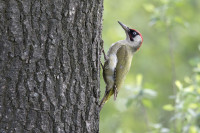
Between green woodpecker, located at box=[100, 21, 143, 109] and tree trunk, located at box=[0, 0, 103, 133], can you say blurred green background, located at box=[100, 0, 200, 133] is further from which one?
tree trunk, located at box=[0, 0, 103, 133]

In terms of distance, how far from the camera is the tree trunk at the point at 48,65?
293cm

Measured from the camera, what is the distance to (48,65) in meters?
3.07

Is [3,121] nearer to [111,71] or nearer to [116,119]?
[111,71]

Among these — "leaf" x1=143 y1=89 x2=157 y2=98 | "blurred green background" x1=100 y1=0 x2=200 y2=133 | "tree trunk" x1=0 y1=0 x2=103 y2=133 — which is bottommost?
"tree trunk" x1=0 y1=0 x2=103 y2=133

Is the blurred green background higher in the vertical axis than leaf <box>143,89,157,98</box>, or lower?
higher

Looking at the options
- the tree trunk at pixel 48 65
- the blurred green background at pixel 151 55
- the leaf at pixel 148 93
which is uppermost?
the blurred green background at pixel 151 55

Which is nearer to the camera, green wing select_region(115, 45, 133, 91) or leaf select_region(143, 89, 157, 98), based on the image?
green wing select_region(115, 45, 133, 91)

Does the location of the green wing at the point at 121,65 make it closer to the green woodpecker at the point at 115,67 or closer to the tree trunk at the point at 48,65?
the green woodpecker at the point at 115,67

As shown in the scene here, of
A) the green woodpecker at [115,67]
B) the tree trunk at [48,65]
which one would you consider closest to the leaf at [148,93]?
the green woodpecker at [115,67]

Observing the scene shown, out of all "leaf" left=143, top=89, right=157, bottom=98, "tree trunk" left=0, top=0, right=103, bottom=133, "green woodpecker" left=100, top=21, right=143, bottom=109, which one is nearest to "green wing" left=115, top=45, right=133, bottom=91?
"green woodpecker" left=100, top=21, right=143, bottom=109

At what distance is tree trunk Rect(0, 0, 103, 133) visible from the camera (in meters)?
2.93

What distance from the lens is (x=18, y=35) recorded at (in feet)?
9.68

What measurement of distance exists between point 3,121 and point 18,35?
0.63 m

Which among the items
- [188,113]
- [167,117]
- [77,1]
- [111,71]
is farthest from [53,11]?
[167,117]
